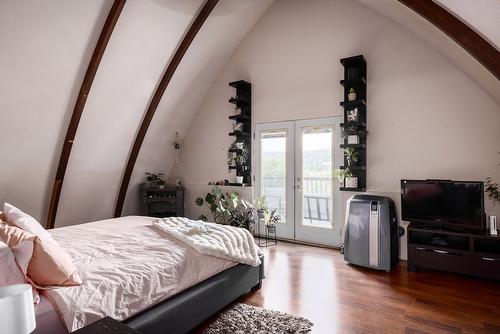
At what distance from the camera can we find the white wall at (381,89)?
11.7 ft

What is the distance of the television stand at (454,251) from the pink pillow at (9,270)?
3.64 meters

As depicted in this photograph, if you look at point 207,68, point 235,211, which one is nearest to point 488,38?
point 235,211

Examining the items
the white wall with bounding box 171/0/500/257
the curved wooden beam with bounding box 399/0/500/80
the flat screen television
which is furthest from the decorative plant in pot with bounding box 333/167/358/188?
the curved wooden beam with bounding box 399/0/500/80

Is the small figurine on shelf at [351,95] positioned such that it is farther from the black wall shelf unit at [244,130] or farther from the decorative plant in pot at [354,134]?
the black wall shelf unit at [244,130]

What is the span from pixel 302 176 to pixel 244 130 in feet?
4.43

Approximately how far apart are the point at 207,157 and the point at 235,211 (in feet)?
4.77

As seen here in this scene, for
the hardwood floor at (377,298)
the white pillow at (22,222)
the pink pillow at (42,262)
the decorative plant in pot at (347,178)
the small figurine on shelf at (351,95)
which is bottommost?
the hardwood floor at (377,298)

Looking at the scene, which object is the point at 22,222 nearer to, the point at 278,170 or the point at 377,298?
the point at 377,298

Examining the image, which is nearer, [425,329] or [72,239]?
[425,329]

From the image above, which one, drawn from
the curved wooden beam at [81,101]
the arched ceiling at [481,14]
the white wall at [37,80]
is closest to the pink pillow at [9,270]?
the white wall at [37,80]

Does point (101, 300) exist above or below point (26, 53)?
below

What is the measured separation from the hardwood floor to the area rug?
0.44 ft

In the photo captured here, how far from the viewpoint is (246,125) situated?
17.5ft

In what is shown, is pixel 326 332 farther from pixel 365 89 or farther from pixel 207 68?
pixel 207 68
